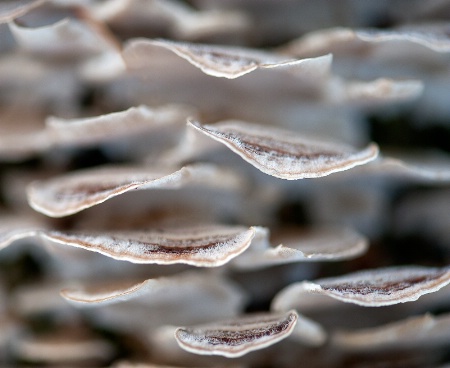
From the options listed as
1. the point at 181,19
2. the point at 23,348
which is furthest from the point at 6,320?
the point at 181,19

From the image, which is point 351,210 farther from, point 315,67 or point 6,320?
point 6,320

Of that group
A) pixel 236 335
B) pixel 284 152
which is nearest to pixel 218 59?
pixel 284 152

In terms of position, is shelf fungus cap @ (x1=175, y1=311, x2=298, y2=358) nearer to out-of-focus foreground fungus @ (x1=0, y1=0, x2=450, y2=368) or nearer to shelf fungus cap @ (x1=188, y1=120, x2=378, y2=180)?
out-of-focus foreground fungus @ (x1=0, y1=0, x2=450, y2=368)

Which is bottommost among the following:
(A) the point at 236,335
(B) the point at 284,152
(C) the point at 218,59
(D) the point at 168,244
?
(A) the point at 236,335

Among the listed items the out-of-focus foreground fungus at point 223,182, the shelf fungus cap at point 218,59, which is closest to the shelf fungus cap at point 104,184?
the out-of-focus foreground fungus at point 223,182

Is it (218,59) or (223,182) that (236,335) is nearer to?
(223,182)

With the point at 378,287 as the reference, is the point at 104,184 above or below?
above

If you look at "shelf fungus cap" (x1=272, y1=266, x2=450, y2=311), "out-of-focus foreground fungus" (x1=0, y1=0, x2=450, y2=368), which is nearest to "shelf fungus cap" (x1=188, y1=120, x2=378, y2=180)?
"out-of-focus foreground fungus" (x1=0, y1=0, x2=450, y2=368)
